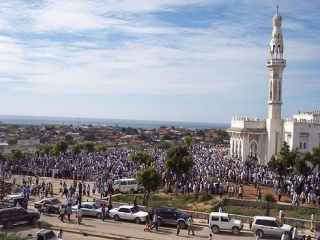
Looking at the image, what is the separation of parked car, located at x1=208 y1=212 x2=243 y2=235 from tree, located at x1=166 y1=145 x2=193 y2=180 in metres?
10.6

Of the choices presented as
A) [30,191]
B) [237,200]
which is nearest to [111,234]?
[237,200]

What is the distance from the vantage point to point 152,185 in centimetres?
2583

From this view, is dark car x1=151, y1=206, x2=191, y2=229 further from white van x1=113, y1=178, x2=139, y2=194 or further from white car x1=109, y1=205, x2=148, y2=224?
white van x1=113, y1=178, x2=139, y2=194

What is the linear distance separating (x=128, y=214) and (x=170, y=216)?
238 cm

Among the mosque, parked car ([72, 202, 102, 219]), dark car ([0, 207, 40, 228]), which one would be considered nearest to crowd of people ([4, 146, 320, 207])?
the mosque

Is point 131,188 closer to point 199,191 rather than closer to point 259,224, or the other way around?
point 199,191

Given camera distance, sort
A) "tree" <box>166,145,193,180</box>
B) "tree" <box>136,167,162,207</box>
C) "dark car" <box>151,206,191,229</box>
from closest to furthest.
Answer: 1. "dark car" <box>151,206,191,229</box>
2. "tree" <box>136,167,162,207</box>
3. "tree" <box>166,145,193,180</box>

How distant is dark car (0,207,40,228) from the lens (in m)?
20.7

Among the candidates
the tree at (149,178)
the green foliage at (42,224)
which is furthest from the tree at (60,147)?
the green foliage at (42,224)

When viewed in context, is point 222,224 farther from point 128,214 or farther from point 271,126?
point 271,126

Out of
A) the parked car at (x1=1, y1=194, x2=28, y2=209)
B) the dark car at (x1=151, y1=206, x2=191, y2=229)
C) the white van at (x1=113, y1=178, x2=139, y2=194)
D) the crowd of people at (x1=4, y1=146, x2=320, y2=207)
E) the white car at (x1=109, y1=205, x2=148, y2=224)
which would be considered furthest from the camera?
the white van at (x1=113, y1=178, x2=139, y2=194)

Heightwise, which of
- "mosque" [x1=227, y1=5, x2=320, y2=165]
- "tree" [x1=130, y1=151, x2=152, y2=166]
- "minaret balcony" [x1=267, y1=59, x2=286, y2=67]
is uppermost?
"minaret balcony" [x1=267, y1=59, x2=286, y2=67]

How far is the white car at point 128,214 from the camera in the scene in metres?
22.9

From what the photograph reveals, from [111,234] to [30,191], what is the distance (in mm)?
12404
